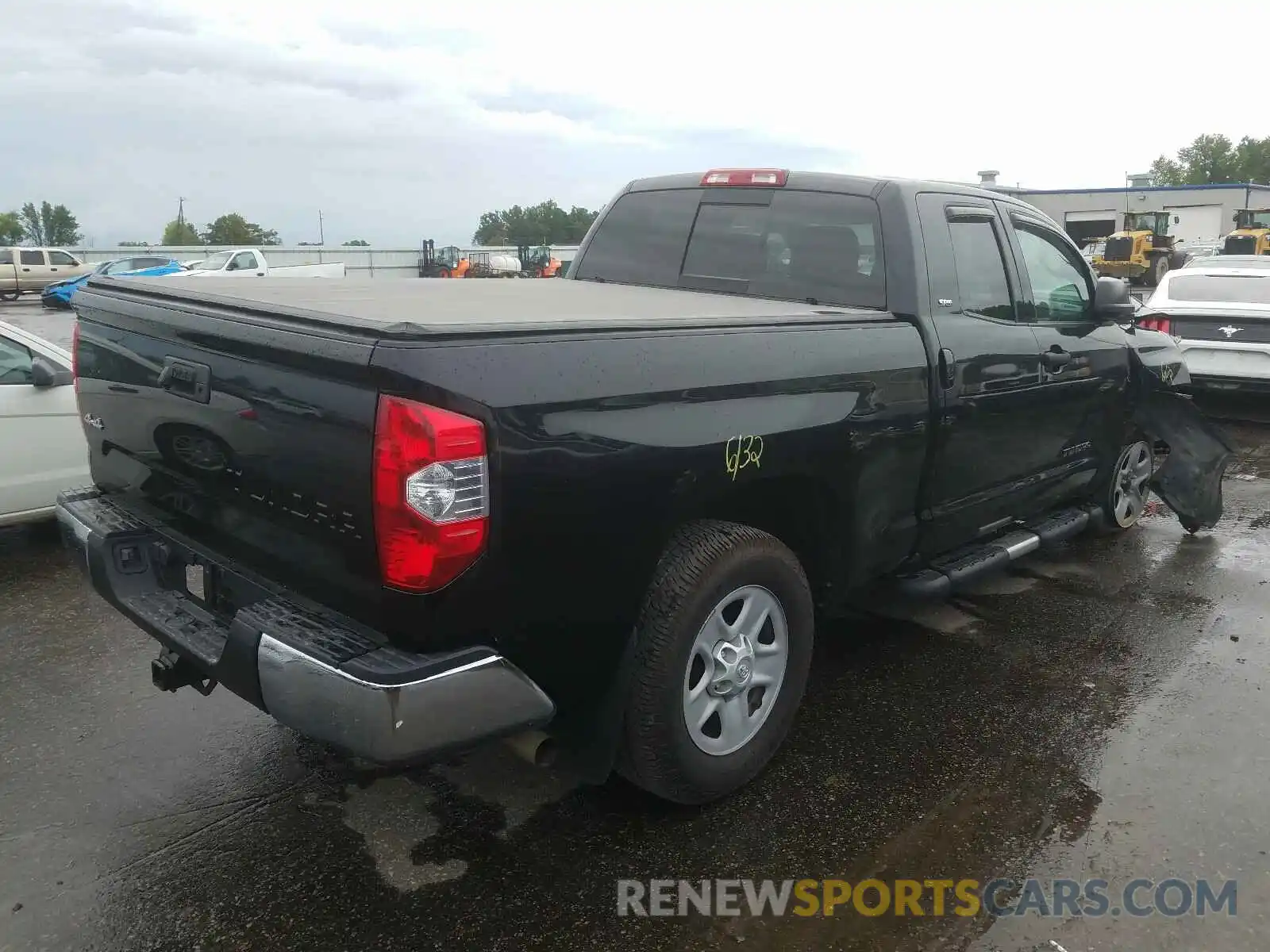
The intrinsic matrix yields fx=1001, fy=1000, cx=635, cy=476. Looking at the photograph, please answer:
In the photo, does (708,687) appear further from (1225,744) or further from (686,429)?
(1225,744)

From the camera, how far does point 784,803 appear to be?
3.23 m

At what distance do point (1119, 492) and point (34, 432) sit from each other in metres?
6.13

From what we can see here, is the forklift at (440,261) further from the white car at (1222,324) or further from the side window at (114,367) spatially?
the side window at (114,367)

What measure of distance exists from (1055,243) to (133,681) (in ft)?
15.3

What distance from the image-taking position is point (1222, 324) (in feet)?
28.9

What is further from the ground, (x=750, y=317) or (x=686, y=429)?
(x=750, y=317)

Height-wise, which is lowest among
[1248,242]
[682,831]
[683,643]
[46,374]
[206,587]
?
[682,831]

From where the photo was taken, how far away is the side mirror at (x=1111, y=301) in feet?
16.0

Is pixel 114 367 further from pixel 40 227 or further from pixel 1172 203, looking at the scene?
pixel 40 227

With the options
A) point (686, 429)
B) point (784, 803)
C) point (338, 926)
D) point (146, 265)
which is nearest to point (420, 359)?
point (686, 429)

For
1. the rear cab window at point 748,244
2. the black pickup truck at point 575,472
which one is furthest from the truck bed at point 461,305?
the rear cab window at point 748,244

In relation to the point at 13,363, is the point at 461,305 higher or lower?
higher

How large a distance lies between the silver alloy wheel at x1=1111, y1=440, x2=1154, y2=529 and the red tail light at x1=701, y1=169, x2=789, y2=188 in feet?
9.00

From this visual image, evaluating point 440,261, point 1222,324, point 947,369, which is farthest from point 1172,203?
point 947,369
